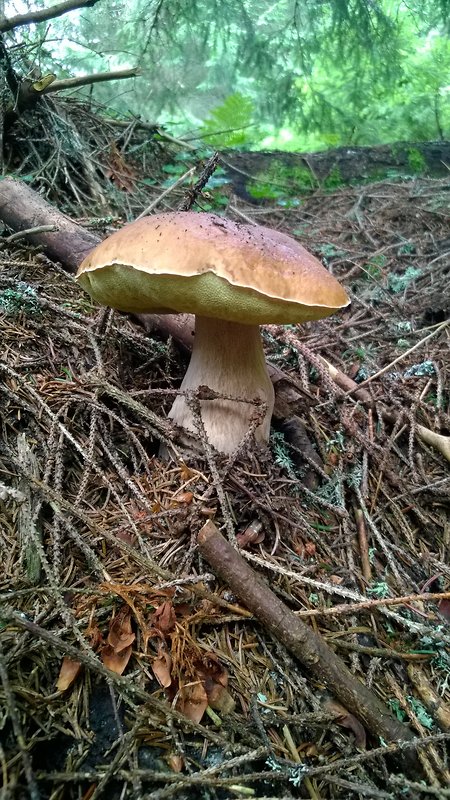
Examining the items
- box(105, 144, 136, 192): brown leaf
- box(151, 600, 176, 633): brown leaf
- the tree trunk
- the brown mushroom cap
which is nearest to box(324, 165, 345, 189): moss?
the tree trunk

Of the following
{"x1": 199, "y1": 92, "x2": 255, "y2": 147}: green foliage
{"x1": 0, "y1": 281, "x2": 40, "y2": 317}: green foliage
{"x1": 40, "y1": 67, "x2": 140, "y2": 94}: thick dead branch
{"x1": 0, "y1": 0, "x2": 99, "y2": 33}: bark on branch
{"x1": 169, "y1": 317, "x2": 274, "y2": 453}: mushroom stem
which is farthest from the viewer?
{"x1": 199, "y1": 92, "x2": 255, "y2": 147}: green foliage

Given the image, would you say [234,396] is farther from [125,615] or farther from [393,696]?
[393,696]

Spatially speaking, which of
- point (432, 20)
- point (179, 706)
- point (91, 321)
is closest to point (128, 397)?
point (91, 321)

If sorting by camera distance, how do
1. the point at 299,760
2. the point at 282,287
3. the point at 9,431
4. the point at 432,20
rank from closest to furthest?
the point at 299,760 < the point at 282,287 < the point at 9,431 < the point at 432,20

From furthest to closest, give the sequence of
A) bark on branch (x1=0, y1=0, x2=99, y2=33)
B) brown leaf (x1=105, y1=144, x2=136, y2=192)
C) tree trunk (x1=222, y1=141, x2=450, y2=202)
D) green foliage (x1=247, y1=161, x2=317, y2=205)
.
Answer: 1. tree trunk (x1=222, y1=141, x2=450, y2=202)
2. green foliage (x1=247, y1=161, x2=317, y2=205)
3. brown leaf (x1=105, y1=144, x2=136, y2=192)
4. bark on branch (x1=0, y1=0, x2=99, y2=33)

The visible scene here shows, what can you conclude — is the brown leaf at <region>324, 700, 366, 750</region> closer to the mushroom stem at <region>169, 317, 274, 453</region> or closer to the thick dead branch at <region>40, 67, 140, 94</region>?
the mushroom stem at <region>169, 317, 274, 453</region>

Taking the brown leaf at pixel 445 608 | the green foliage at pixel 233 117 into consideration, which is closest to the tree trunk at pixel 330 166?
the green foliage at pixel 233 117

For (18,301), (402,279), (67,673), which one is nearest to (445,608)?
(67,673)
